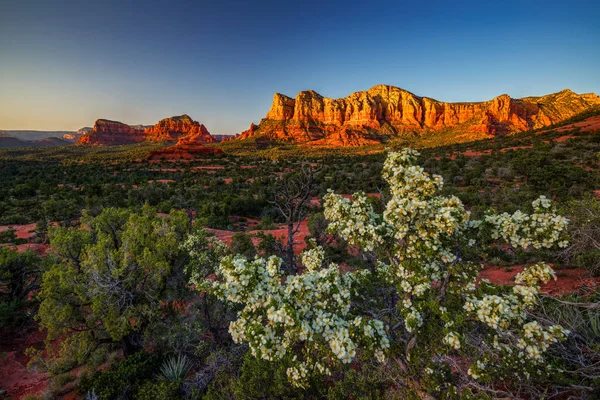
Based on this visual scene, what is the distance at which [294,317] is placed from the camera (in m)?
2.91

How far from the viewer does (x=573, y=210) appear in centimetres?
984

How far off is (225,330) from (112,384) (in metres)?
2.79

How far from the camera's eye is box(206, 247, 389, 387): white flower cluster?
2930 mm

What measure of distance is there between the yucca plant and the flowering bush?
4118 mm

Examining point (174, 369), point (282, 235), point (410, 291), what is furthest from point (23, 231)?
point (410, 291)

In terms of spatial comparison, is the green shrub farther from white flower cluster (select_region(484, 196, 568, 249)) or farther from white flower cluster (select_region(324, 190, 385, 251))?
white flower cluster (select_region(484, 196, 568, 249))

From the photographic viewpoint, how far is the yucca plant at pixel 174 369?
6.03 metres

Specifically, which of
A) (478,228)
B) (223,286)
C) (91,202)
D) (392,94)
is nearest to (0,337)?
(223,286)

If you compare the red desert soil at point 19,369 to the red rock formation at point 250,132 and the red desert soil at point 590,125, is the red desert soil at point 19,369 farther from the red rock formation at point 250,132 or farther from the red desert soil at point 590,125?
the red rock formation at point 250,132

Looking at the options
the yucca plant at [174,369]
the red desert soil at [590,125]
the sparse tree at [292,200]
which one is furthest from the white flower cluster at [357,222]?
the red desert soil at [590,125]

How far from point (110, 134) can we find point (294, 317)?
187 meters

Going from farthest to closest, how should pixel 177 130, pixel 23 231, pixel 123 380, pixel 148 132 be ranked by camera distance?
pixel 148 132
pixel 177 130
pixel 23 231
pixel 123 380

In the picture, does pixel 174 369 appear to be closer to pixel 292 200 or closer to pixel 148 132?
pixel 292 200

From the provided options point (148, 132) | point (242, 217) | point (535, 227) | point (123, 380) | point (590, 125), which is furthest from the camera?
point (148, 132)
